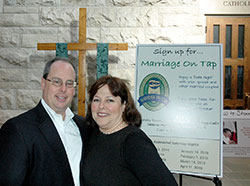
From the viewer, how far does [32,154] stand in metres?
1.06

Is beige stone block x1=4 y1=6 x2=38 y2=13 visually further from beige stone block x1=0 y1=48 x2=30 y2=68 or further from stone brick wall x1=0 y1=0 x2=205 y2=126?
beige stone block x1=0 y1=48 x2=30 y2=68

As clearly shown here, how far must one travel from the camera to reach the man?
1009mm

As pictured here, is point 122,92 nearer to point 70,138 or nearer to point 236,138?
point 70,138

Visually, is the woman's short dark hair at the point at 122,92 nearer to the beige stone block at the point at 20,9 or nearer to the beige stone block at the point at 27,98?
the beige stone block at the point at 27,98

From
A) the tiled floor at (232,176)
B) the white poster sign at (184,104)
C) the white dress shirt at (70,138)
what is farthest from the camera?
the tiled floor at (232,176)

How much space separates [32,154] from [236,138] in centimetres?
311

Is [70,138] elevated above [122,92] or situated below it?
below

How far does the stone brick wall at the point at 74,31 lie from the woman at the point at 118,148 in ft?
4.95

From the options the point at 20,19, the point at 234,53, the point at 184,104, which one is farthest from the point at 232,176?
the point at 20,19

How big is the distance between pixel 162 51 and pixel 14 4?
1912 mm

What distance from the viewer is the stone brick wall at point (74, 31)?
2.70 meters

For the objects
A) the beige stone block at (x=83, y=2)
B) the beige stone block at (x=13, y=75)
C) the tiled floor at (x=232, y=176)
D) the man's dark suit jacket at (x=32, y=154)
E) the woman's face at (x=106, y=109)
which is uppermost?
the beige stone block at (x=83, y=2)

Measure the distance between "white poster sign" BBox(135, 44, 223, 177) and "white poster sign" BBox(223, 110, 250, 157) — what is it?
61.8 inches

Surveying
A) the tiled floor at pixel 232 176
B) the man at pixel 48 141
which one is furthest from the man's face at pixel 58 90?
the tiled floor at pixel 232 176
